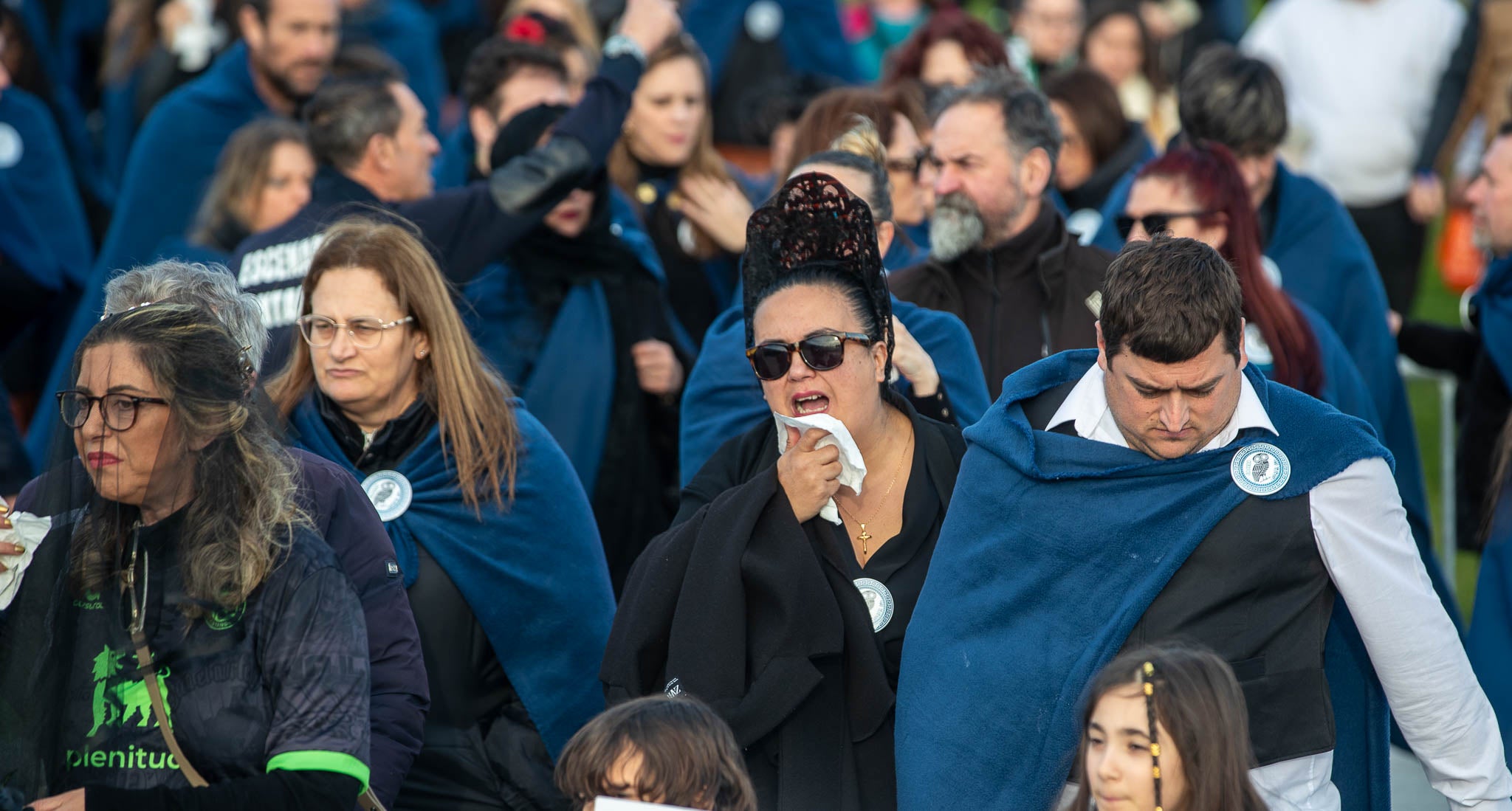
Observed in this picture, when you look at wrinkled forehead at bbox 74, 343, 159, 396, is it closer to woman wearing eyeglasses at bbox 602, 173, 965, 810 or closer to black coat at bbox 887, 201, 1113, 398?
woman wearing eyeglasses at bbox 602, 173, 965, 810

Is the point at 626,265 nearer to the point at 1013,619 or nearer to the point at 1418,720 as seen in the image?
the point at 1013,619

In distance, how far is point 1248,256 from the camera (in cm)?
550

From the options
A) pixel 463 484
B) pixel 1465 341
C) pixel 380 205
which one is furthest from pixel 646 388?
pixel 1465 341

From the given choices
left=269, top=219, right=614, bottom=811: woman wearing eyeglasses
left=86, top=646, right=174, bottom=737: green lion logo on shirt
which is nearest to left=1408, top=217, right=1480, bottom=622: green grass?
left=269, top=219, right=614, bottom=811: woman wearing eyeglasses

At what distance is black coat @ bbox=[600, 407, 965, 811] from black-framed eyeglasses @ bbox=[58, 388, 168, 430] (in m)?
1.18

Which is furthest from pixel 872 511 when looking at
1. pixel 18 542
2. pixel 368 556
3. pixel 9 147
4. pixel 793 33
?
pixel 793 33

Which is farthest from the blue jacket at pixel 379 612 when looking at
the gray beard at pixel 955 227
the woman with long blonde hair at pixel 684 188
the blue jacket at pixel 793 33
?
the blue jacket at pixel 793 33

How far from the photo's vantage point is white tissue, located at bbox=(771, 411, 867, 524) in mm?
4000

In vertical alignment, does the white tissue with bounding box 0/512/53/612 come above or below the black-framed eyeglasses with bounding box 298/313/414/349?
below

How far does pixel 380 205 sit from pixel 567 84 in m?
1.58

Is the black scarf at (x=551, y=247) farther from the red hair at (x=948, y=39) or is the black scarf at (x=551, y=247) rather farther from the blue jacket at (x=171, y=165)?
the blue jacket at (x=171, y=165)

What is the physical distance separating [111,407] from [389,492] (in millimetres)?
1268

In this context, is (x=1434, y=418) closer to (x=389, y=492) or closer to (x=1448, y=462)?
(x=1448, y=462)

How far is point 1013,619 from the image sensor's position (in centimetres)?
378
